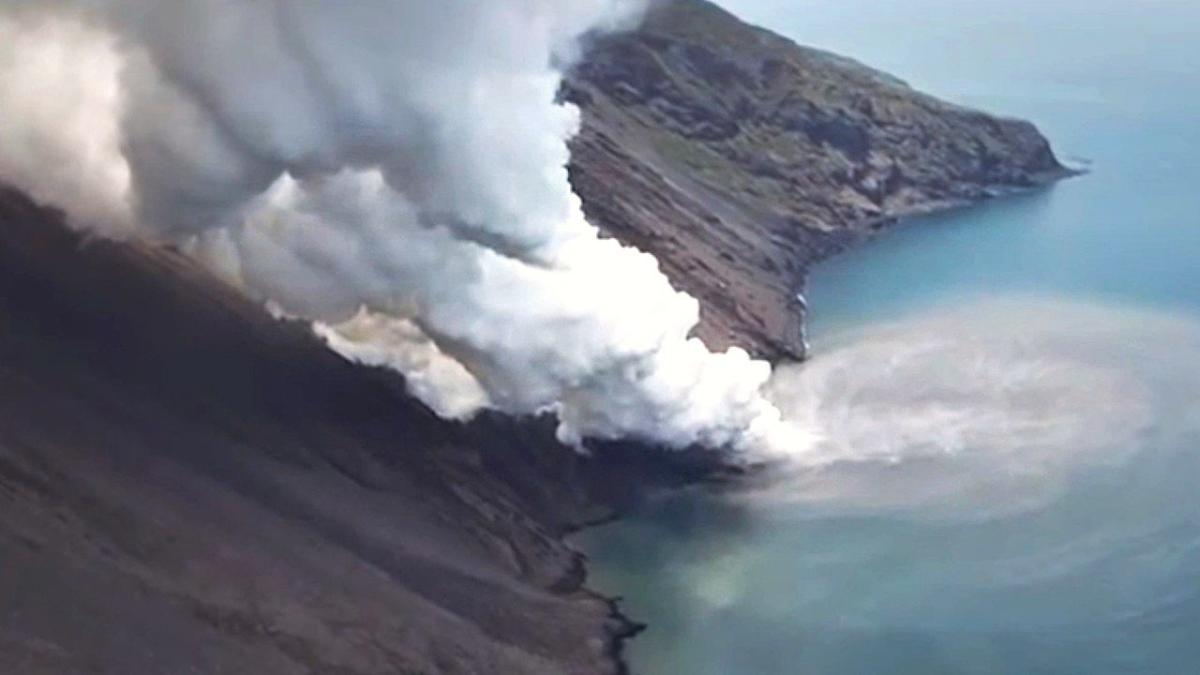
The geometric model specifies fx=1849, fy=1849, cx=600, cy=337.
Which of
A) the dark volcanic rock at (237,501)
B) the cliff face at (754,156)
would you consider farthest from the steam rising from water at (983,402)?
the dark volcanic rock at (237,501)

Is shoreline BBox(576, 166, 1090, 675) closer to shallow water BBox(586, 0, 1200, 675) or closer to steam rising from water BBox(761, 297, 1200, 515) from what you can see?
shallow water BBox(586, 0, 1200, 675)

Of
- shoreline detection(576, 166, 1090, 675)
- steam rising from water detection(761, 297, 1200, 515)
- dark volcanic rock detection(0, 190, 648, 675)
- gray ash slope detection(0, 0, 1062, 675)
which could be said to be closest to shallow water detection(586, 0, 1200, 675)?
steam rising from water detection(761, 297, 1200, 515)

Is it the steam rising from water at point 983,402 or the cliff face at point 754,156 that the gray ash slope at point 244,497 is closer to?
the steam rising from water at point 983,402

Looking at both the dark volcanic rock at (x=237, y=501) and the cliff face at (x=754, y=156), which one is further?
the cliff face at (x=754, y=156)

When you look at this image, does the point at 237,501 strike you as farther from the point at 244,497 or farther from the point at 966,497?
the point at 966,497

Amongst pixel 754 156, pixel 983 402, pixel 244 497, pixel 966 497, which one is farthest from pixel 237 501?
pixel 754 156

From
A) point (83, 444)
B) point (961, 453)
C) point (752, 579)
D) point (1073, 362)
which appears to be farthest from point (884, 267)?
point (83, 444)
